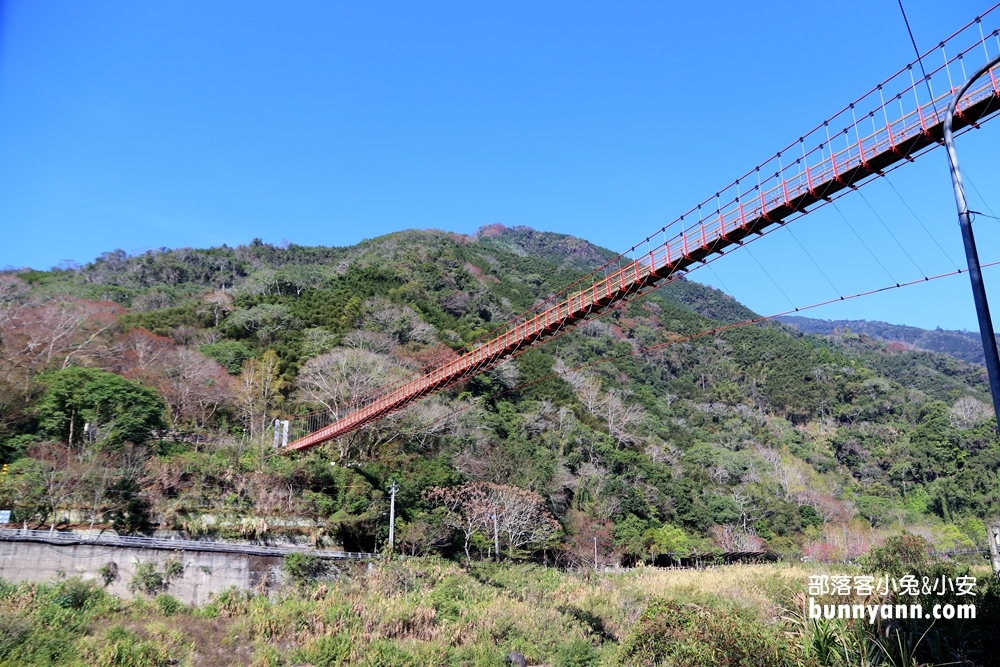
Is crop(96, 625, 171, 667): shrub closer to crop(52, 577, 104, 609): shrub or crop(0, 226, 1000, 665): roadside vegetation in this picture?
crop(0, 226, 1000, 665): roadside vegetation

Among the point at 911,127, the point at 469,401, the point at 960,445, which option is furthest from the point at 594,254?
the point at 911,127

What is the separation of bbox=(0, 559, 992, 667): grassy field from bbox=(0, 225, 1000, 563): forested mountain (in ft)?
15.8

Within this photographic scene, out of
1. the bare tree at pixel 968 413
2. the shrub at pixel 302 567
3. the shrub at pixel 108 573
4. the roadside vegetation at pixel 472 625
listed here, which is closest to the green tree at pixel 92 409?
the shrub at pixel 108 573

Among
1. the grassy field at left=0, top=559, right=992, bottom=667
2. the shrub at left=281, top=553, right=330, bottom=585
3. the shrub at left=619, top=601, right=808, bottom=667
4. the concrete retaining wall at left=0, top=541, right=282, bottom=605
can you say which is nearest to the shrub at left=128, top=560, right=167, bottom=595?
the concrete retaining wall at left=0, top=541, right=282, bottom=605

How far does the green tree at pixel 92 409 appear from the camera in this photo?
71.2 feet

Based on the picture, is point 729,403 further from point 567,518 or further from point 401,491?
point 401,491

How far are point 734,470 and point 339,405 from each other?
94.5 ft

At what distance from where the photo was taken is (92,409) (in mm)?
22125

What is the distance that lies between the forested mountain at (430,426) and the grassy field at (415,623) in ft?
15.8

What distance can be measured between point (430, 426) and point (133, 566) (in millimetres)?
15650

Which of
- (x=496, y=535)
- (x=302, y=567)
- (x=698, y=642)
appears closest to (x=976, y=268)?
(x=698, y=642)

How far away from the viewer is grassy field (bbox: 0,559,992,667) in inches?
429

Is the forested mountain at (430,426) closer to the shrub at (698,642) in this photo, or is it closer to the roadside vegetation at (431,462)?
the roadside vegetation at (431,462)

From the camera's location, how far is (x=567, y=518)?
3075cm
